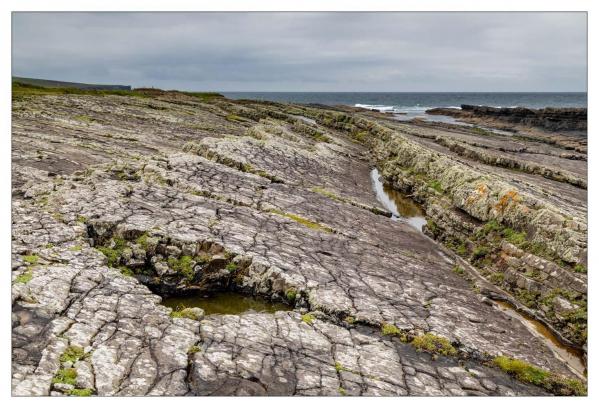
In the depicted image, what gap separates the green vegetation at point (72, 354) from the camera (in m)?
11.6

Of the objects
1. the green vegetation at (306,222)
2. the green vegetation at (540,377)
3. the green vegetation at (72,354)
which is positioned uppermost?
the green vegetation at (306,222)

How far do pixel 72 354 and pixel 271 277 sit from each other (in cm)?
844

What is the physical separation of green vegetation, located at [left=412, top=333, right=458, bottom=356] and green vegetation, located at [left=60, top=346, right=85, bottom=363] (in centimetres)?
1110

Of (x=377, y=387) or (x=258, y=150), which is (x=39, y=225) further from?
(x=258, y=150)

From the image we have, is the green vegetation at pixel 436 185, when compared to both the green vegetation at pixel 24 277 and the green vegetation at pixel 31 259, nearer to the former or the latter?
the green vegetation at pixel 31 259

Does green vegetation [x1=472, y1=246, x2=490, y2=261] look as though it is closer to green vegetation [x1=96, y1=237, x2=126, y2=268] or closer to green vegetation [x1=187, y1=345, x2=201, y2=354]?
green vegetation [x1=187, y1=345, x2=201, y2=354]

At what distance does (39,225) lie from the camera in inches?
732

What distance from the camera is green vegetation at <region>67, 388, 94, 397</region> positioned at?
10.6m

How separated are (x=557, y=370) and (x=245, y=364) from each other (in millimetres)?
11870

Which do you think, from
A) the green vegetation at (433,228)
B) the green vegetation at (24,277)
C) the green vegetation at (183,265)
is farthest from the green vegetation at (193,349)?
the green vegetation at (433,228)

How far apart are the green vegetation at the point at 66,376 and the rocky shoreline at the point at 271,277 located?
0.03 m

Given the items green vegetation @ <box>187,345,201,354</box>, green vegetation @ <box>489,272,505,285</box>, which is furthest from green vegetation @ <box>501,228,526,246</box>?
green vegetation @ <box>187,345,201,354</box>

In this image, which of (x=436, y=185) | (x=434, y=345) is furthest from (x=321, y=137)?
(x=434, y=345)
